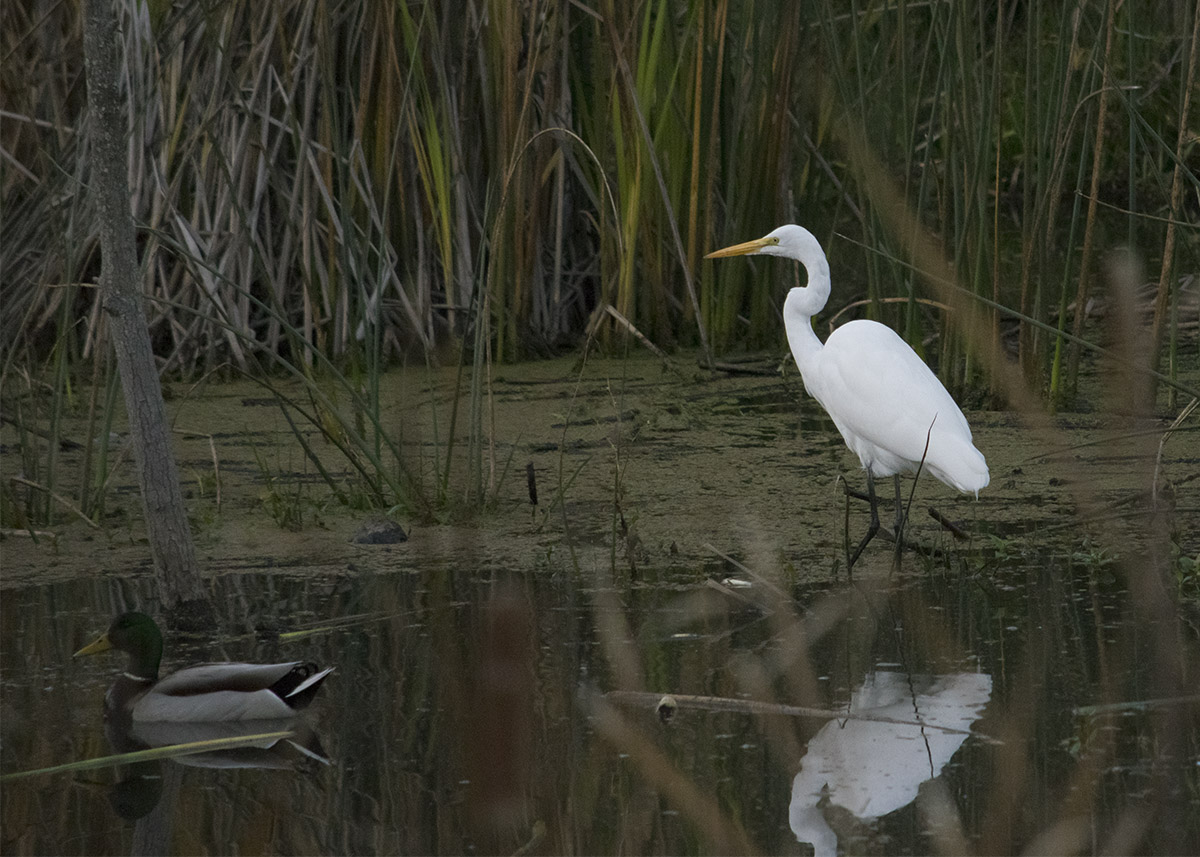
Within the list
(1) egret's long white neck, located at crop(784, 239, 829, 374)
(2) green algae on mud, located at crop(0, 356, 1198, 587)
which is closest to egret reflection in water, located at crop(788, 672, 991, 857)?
(2) green algae on mud, located at crop(0, 356, 1198, 587)

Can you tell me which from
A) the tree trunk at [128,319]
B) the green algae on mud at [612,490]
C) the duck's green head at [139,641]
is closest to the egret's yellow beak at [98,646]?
the duck's green head at [139,641]

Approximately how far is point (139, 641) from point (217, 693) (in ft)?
0.70

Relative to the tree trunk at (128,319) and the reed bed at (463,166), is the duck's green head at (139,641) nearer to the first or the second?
the tree trunk at (128,319)

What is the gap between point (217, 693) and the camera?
8.96ft

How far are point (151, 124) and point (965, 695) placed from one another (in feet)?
11.9

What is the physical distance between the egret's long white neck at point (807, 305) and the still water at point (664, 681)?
1.19 ft

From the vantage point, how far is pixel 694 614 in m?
3.28

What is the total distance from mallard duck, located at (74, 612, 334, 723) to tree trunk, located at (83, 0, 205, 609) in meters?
0.41

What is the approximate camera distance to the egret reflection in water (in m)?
2.24

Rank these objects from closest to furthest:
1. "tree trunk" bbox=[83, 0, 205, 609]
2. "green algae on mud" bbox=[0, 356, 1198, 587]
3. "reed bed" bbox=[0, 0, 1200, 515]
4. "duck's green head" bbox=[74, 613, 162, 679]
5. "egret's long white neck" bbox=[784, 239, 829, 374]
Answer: "duck's green head" bbox=[74, 613, 162, 679]
"tree trunk" bbox=[83, 0, 205, 609]
"green algae on mud" bbox=[0, 356, 1198, 587]
"egret's long white neck" bbox=[784, 239, 829, 374]
"reed bed" bbox=[0, 0, 1200, 515]

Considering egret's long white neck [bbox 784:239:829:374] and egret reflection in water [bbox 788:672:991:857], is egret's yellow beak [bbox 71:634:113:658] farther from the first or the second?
egret's long white neck [bbox 784:239:829:374]

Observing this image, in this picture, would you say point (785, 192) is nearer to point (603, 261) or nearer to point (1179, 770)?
point (603, 261)

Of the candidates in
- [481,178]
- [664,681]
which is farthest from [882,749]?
[481,178]

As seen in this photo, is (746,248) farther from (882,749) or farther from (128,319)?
(882,749)
